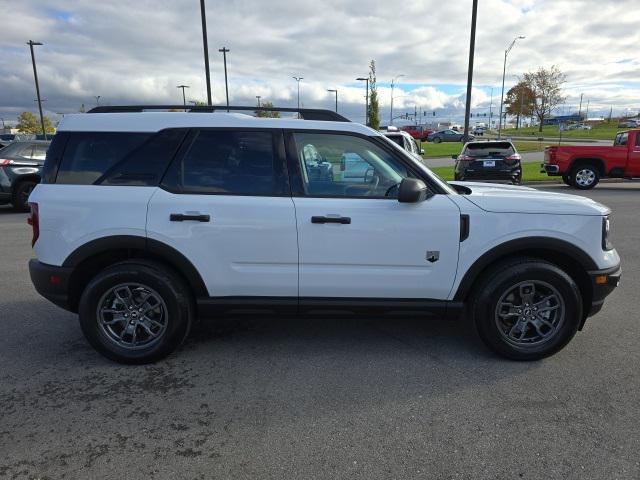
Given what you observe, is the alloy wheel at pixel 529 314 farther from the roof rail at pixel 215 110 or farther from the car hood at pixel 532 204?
the roof rail at pixel 215 110

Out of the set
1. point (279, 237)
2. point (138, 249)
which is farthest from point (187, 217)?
point (279, 237)

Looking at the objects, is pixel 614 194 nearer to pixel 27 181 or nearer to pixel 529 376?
pixel 529 376

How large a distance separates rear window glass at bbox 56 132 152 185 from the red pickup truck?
1418 centimetres

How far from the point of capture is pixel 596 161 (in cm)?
1452

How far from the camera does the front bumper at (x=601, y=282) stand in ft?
11.4

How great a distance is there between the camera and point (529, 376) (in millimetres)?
3385

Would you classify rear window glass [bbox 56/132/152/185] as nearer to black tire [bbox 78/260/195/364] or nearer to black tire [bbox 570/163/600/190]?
black tire [bbox 78/260/195/364]

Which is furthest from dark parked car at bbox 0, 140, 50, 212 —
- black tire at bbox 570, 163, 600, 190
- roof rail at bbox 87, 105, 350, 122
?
black tire at bbox 570, 163, 600, 190

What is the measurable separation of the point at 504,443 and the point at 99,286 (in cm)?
287

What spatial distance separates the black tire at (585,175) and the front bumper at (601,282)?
12610 millimetres

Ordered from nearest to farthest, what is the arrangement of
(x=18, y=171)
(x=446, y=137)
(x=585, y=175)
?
(x=18, y=171) < (x=585, y=175) < (x=446, y=137)

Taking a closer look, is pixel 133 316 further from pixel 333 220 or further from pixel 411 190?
pixel 411 190

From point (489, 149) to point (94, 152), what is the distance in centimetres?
1223

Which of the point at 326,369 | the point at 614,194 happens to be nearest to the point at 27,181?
the point at 326,369
